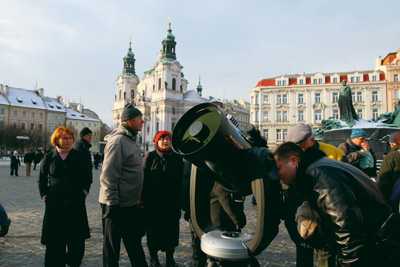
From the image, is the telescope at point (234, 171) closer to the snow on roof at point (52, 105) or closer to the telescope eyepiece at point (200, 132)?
the telescope eyepiece at point (200, 132)

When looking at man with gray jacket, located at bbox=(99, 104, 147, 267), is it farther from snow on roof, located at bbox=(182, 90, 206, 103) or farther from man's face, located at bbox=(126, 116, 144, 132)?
snow on roof, located at bbox=(182, 90, 206, 103)

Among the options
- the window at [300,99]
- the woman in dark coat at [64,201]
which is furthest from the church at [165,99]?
the woman in dark coat at [64,201]

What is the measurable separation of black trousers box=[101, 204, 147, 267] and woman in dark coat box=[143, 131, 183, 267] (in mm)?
734

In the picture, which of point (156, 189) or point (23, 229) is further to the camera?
point (23, 229)

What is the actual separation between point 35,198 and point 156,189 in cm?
743

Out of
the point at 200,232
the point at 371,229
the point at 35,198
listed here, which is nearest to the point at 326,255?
the point at 371,229

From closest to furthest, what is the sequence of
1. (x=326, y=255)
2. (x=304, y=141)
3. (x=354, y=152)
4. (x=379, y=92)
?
(x=326, y=255)
(x=304, y=141)
(x=354, y=152)
(x=379, y=92)

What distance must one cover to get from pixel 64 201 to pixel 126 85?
75409 mm

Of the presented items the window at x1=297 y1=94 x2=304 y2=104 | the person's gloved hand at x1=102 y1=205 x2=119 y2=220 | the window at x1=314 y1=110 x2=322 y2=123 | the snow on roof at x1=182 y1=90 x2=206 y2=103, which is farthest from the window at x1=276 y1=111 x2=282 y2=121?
the person's gloved hand at x1=102 y1=205 x2=119 y2=220

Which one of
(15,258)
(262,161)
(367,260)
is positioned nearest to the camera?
(367,260)

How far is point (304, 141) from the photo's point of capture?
11.1 feet

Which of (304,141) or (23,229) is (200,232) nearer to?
(304,141)

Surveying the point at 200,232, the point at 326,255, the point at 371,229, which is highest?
the point at 371,229

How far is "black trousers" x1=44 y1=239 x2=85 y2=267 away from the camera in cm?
336
